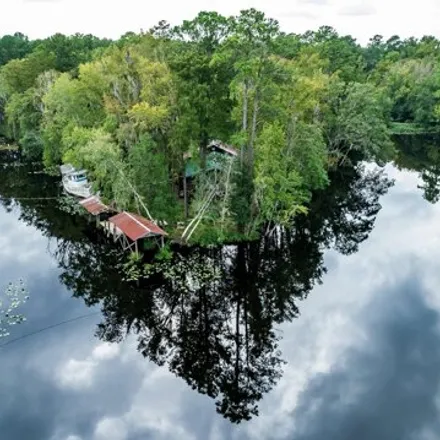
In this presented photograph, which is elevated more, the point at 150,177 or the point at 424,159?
the point at 150,177

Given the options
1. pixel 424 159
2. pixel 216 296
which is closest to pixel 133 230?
pixel 216 296

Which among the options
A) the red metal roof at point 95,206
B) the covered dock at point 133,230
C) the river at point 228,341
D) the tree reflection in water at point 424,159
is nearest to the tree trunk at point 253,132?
the river at point 228,341

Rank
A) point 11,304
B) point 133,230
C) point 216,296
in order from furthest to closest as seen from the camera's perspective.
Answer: point 133,230 → point 216,296 → point 11,304

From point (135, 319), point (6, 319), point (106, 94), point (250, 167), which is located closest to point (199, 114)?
point (250, 167)

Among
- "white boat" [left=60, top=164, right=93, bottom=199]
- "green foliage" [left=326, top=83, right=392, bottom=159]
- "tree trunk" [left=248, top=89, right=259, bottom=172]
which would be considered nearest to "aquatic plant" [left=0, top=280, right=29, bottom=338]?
"white boat" [left=60, top=164, right=93, bottom=199]

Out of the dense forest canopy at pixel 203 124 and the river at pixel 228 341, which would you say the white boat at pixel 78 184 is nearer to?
the dense forest canopy at pixel 203 124

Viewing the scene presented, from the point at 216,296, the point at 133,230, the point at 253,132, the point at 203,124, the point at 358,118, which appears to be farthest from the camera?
the point at 358,118

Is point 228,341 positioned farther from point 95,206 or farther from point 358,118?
point 358,118
